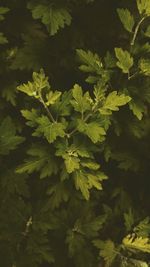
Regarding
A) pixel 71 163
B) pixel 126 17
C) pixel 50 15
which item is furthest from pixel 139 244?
pixel 50 15

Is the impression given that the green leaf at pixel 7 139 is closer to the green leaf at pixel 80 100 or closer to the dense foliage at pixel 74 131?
the dense foliage at pixel 74 131

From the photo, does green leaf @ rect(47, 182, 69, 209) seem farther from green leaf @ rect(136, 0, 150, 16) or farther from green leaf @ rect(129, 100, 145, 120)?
green leaf @ rect(136, 0, 150, 16)

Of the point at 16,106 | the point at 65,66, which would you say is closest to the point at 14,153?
the point at 16,106

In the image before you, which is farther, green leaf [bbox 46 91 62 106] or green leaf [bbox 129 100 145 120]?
green leaf [bbox 129 100 145 120]

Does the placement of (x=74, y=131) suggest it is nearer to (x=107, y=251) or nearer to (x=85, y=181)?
(x=85, y=181)

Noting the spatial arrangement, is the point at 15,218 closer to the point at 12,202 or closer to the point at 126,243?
the point at 12,202

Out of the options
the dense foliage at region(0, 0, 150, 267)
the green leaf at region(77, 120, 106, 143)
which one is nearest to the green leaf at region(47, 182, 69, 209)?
the dense foliage at region(0, 0, 150, 267)

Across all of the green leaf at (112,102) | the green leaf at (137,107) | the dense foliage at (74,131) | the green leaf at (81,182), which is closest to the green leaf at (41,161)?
the dense foliage at (74,131)
